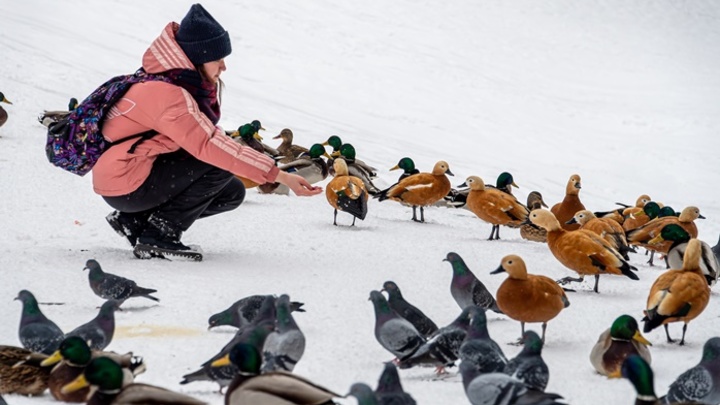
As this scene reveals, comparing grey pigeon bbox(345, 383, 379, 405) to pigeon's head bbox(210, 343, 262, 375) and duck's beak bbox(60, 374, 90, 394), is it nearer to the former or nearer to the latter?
pigeon's head bbox(210, 343, 262, 375)

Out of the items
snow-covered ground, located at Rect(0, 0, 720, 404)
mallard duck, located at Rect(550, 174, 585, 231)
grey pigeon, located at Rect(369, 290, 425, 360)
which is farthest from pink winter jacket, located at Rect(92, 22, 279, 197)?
mallard duck, located at Rect(550, 174, 585, 231)

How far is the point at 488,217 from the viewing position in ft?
27.7

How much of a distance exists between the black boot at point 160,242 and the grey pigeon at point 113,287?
97cm

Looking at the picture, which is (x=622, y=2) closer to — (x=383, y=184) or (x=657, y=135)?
(x=657, y=135)

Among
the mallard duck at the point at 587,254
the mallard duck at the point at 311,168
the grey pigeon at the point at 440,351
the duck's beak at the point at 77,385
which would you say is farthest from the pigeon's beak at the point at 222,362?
the mallard duck at the point at 311,168

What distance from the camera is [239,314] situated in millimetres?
5156

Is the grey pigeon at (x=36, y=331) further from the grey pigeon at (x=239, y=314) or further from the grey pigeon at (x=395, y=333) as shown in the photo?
the grey pigeon at (x=395, y=333)

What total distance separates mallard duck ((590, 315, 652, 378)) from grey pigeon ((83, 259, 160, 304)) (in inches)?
91.9

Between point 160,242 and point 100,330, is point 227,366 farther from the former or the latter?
point 160,242

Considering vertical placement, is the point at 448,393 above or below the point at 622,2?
below

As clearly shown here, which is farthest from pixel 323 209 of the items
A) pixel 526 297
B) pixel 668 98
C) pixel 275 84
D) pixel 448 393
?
pixel 668 98

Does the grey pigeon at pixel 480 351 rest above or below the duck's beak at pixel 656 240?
below

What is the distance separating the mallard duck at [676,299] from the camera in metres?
5.45

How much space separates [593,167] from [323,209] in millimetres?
8736
